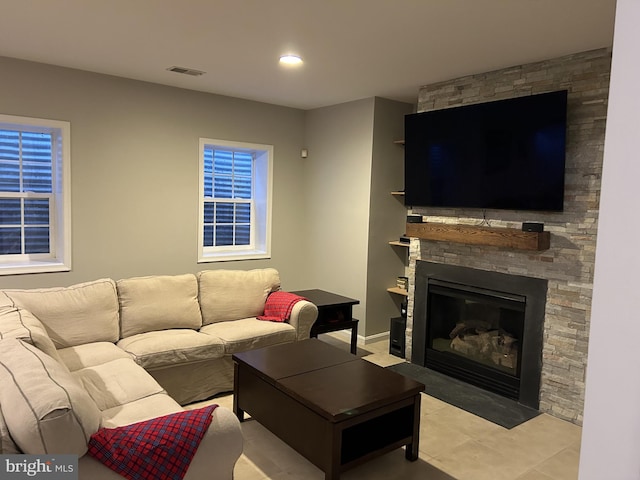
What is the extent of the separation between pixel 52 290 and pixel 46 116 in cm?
157

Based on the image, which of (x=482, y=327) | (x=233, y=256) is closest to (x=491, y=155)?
(x=482, y=327)

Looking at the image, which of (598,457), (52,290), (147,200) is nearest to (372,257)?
(147,200)

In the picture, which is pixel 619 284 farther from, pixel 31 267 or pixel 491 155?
pixel 31 267

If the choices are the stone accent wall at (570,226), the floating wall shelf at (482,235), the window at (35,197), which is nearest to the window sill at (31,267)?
the window at (35,197)

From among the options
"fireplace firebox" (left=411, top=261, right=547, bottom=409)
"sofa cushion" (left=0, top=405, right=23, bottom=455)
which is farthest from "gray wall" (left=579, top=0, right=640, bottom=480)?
"fireplace firebox" (left=411, top=261, right=547, bottom=409)

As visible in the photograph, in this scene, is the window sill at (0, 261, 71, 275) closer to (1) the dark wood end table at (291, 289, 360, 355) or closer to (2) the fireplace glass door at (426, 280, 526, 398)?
(1) the dark wood end table at (291, 289, 360, 355)

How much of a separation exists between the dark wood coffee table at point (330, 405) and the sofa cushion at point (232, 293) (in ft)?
3.27

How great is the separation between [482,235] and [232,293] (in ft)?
7.02

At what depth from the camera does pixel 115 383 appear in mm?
2732

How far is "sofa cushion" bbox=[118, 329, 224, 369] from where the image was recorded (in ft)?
10.7

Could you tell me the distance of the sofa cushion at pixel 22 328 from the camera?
242cm

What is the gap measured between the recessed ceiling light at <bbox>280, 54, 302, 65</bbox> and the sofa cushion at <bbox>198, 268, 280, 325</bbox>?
1.86 metres

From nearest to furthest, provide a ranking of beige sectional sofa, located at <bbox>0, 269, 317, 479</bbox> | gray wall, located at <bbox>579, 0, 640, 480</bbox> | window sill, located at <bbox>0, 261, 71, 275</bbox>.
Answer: gray wall, located at <bbox>579, 0, 640, 480</bbox>
beige sectional sofa, located at <bbox>0, 269, 317, 479</bbox>
window sill, located at <bbox>0, 261, 71, 275</bbox>

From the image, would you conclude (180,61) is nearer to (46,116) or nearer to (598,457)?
(46,116)
